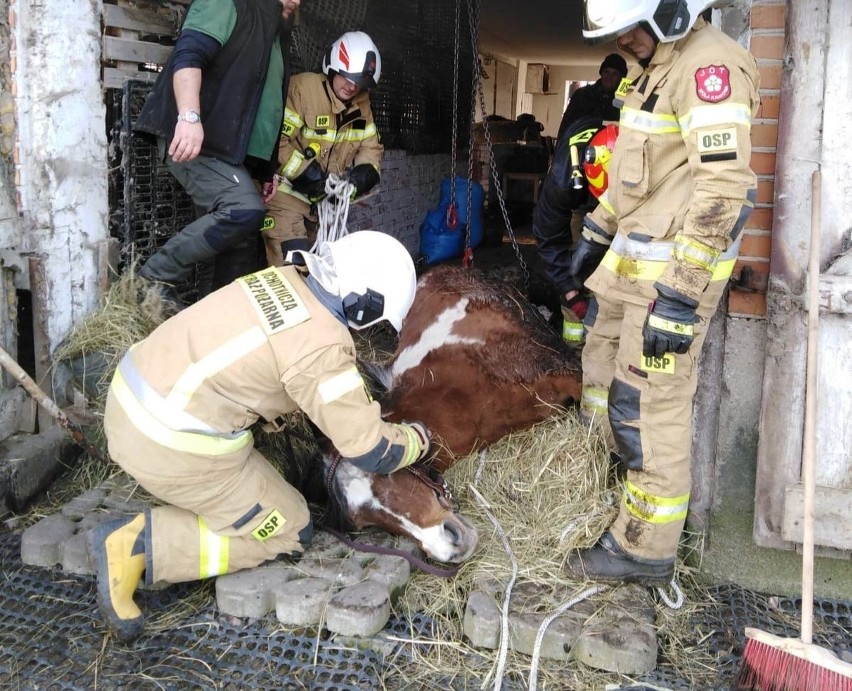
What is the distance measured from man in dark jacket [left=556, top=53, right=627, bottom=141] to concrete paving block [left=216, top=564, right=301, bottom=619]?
349cm

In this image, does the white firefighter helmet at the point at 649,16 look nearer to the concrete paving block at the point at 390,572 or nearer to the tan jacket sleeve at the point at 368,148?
the concrete paving block at the point at 390,572

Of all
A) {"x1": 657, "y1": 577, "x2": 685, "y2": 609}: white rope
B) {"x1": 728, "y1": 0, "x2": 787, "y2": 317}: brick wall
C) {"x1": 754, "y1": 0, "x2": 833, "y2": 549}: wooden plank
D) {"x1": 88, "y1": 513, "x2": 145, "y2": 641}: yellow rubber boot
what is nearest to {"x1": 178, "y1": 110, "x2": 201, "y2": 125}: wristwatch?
{"x1": 88, "y1": 513, "x2": 145, "y2": 641}: yellow rubber boot

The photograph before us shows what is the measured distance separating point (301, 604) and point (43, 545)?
1138 millimetres

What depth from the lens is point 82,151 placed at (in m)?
4.02

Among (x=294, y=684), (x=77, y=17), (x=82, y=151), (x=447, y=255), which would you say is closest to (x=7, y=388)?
(x=82, y=151)

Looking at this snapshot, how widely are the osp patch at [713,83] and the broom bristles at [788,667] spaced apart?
5.65ft

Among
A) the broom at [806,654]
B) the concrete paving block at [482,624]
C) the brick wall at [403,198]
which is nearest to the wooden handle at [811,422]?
the broom at [806,654]

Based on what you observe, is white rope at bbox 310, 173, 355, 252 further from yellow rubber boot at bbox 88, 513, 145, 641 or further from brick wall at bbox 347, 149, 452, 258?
yellow rubber boot at bbox 88, 513, 145, 641

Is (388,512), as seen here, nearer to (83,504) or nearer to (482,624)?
(482,624)

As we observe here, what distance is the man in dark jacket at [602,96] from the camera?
532cm

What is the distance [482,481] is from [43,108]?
8.88 ft

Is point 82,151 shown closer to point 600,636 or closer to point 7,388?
point 7,388

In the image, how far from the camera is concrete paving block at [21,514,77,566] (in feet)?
10.5

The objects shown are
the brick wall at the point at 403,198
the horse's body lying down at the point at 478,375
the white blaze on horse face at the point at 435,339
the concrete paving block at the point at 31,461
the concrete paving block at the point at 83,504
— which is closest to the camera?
the concrete paving block at the point at 83,504
